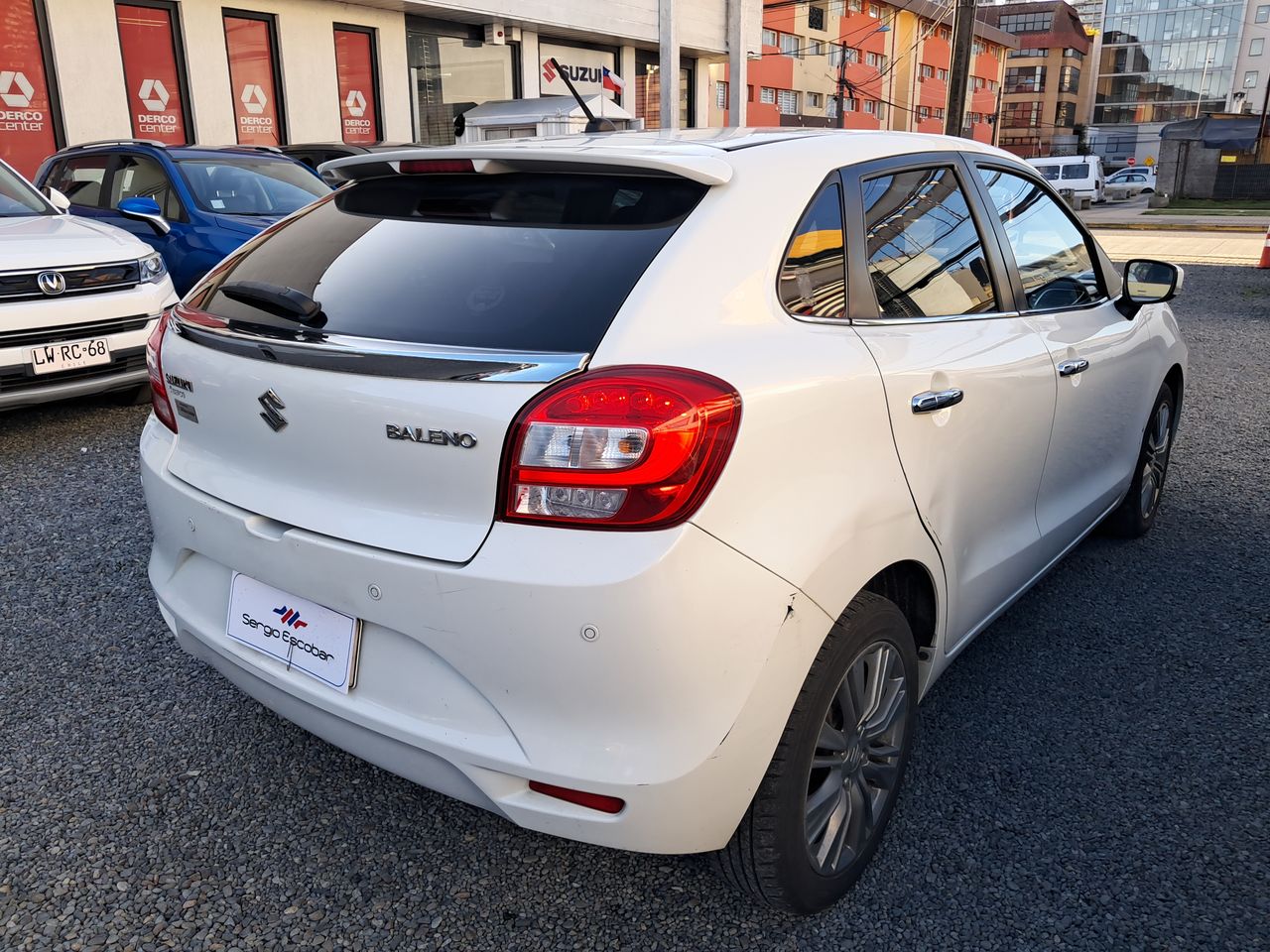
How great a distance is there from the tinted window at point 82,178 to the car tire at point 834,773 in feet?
27.5

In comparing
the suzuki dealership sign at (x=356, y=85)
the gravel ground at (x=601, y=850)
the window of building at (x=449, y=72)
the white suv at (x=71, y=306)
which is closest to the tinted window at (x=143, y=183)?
the white suv at (x=71, y=306)

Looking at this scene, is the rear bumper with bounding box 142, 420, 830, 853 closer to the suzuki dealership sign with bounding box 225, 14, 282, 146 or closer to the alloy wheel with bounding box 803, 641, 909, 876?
the alloy wheel with bounding box 803, 641, 909, 876

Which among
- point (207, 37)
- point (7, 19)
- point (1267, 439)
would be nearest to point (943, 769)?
point (1267, 439)

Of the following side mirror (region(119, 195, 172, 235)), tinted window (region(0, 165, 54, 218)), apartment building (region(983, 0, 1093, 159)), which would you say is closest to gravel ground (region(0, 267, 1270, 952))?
tinted window (region(0, 165, 54, 218))

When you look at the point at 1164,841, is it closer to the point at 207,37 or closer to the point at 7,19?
the point at 7,19

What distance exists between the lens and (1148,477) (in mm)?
4102

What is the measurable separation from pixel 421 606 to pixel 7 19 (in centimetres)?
1527

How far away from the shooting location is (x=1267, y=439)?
5.75 meters

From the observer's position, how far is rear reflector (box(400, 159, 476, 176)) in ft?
7.32

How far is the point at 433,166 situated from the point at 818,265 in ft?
2.91

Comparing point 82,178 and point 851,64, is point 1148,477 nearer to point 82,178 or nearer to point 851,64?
point 82,178

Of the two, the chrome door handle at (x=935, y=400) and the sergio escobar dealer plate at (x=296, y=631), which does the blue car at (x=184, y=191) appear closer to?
the sergio escobar dealer plate at (x=296, y=631)

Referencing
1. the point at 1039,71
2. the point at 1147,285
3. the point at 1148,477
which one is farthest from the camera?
the point at 1039,71

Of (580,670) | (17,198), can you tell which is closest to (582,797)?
(580,670)
